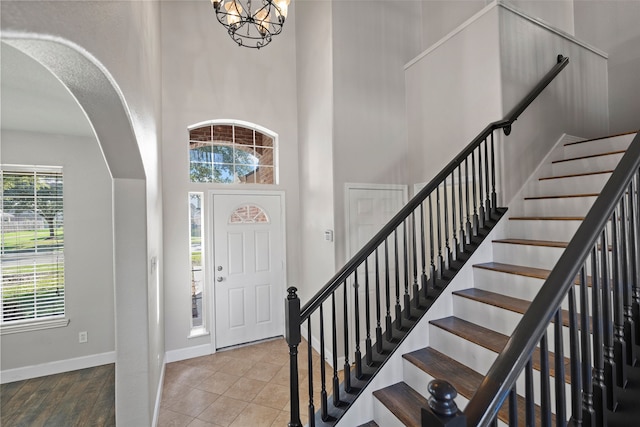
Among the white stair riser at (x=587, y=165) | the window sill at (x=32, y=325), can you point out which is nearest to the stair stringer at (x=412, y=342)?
the white stair riser at (x=587, y=165)

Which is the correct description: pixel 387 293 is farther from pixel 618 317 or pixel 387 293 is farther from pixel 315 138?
pixel 315 138

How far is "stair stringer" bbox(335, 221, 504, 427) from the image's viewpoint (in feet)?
6.33

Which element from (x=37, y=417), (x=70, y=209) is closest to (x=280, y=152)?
(x=70, y=209)

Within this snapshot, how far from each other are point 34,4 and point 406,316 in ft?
7.74

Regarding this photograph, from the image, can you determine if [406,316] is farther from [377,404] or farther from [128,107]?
[128,107]

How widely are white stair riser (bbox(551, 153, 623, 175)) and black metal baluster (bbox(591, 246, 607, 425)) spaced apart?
2.01 m

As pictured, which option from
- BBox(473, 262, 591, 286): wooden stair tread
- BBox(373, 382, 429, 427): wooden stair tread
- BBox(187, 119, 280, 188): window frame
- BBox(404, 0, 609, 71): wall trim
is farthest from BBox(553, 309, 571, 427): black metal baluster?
BBox(187, 119, 280, 188): window frame

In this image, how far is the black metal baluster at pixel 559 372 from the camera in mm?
1046

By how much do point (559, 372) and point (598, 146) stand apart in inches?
109

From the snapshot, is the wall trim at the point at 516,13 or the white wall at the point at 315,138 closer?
the wall trim at the point at 516,13

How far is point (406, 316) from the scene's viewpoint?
86.2 inches

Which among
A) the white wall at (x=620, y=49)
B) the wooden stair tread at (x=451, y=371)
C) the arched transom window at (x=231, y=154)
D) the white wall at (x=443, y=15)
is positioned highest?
the white wall at (x=443, y=15)

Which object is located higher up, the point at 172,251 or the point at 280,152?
the point at 280,152

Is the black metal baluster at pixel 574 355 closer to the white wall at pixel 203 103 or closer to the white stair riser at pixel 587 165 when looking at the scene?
the white stair riser at pixel 587 165
